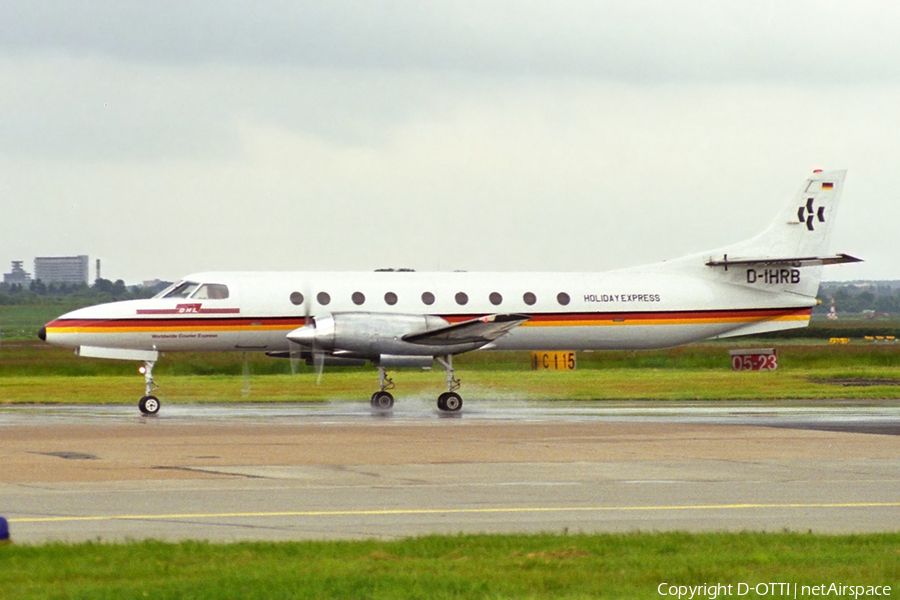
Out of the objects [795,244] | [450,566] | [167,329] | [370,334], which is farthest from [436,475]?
[795,244]

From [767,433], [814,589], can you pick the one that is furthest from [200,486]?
[767,433]

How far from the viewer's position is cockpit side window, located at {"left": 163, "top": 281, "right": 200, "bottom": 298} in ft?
101

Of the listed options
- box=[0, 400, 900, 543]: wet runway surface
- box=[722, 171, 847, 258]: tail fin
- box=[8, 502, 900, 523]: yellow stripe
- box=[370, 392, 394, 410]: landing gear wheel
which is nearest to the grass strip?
box=[0, 400, 900, 543]: wet runway surface

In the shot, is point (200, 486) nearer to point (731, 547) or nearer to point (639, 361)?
point (731, 547)

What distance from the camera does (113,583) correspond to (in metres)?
9.47

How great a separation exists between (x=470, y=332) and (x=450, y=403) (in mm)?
1974

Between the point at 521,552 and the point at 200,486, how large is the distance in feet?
20.2

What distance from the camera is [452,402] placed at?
31.1 metres

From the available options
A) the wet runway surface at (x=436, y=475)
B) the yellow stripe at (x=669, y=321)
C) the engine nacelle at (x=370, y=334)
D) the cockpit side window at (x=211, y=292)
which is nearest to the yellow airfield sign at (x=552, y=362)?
the yellow stripe at (x=669, y=321)

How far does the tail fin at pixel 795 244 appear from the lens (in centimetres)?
3575

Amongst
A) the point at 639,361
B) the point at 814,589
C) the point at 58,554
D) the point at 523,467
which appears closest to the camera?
the point at 814,589

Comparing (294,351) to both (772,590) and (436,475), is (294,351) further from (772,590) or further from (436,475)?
(772,590)

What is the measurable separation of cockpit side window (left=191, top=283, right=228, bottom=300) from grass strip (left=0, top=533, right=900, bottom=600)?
2017 cm

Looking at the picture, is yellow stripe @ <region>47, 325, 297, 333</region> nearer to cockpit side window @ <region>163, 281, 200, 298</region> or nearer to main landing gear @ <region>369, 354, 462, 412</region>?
cockpit side window @ <region>163, 281, 200, 298</region>
